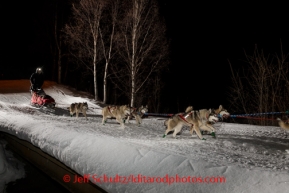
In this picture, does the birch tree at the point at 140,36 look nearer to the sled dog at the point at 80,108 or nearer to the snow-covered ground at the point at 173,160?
the sled dog at the point at 80,108

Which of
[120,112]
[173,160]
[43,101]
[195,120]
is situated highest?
[43,101]

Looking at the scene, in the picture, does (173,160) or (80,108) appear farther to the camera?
(80,108)

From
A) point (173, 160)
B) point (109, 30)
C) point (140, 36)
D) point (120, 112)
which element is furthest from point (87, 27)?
point (173, 160)

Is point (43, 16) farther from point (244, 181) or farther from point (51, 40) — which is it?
point (244, 181)

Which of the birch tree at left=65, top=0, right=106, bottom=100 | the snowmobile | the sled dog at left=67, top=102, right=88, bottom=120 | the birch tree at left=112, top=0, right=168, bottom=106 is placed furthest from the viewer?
the birch tree at left=65, top=0, right=106, bottom=100

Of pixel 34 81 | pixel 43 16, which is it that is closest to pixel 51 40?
pixel 43 16

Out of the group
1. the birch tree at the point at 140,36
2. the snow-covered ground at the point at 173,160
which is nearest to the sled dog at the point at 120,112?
the snow-covered ground at the point at 173,160

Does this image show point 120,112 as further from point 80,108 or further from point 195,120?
point 195,120

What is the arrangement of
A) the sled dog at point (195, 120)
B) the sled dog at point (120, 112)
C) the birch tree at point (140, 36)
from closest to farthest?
the sled dog at point (195, 120) → the sled dog at point (120, 112) → the birch tree at point (140, 36)

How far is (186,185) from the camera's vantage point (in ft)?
14.1

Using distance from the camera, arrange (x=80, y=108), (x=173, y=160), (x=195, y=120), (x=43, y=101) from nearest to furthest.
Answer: (x=173, y=160)
(x=195, y=120)
(x=80, y=108)
(x=43, y=101)

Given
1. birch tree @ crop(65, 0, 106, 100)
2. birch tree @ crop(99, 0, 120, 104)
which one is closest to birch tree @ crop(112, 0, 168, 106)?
birch tree @ crop(99, 0, 120, 104)

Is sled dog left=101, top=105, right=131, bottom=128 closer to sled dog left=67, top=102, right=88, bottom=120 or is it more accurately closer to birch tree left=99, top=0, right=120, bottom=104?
sled dog left=67, top=102, right=88, bottom=120

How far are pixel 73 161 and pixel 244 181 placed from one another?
11.9ft
